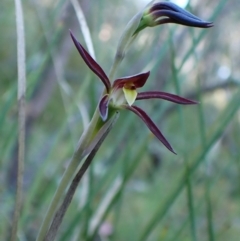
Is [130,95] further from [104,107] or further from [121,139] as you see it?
[121,139]

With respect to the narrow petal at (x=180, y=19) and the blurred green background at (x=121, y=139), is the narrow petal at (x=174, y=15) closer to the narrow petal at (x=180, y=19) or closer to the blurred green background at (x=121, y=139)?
the narrow petal at (x=180, y=19)

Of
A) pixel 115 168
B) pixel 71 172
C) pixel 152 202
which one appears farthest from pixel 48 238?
pixel 152 202

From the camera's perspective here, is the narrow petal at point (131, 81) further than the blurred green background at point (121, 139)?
No

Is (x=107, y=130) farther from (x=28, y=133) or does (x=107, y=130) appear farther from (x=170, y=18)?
(x=28, y=133)

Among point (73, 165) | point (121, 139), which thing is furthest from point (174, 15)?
point (121, 139)

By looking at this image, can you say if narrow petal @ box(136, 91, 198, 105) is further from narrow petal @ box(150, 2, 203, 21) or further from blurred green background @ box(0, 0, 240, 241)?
blurred green background @ box(0, 0, 240, 241)

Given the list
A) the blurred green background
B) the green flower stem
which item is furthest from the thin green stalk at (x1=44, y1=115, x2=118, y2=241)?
the blurred green background

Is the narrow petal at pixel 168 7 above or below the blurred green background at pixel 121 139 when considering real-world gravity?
above

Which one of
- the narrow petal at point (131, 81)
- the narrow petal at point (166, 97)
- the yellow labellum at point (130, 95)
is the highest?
the narrow petal at point (131, 81)

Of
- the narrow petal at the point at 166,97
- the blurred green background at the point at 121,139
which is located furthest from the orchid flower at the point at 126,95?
the blurred green background at the point at 121,139
